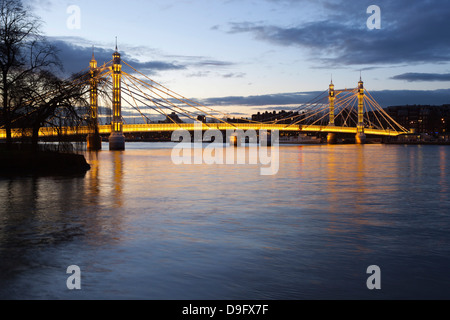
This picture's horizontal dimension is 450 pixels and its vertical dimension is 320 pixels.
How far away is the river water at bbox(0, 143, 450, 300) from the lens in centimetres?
767

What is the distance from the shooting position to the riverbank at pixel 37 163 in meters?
28.0

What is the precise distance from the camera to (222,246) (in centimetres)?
1066

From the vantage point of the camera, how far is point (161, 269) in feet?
28.5

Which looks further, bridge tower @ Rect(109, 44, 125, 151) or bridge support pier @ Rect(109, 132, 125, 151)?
bridge support pier @ Rect(109, 132, 125, 151)

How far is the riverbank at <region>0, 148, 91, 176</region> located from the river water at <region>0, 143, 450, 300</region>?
7887 mm

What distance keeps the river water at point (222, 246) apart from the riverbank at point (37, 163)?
7887 mm

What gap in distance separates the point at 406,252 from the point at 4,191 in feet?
55.7
